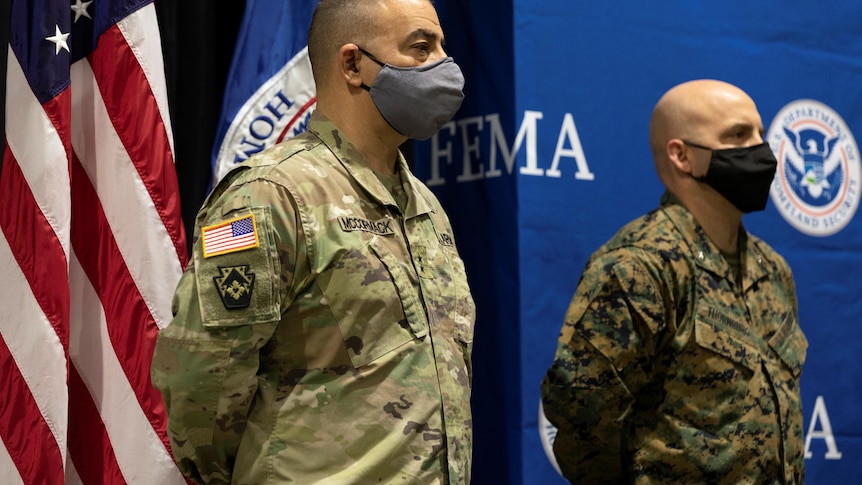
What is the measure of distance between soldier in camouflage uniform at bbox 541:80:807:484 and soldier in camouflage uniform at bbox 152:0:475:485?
0.73 meters

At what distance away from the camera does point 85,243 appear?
3033 millimetres

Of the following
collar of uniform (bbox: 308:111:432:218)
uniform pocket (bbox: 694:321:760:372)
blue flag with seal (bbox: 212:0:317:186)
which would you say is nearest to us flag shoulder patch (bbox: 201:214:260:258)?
collar of uniform (bbox: 308:111:432:218)

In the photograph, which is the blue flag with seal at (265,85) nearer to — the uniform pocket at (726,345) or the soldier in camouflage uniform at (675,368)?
the soldier in camouflage uniform at (675,368)

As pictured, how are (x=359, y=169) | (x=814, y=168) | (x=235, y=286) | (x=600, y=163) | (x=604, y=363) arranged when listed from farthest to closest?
(x=814, y=168) → (x=600, y=163) → (x=604, y=363) → (x=359, y=169) → (x=235, y=286)

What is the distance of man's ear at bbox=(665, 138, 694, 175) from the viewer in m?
3.16

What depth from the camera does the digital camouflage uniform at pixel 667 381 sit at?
111 inches

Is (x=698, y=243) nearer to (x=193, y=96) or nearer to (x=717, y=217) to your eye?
(x=717, y=217)

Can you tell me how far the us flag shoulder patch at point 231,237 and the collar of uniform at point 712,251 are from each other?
134cm

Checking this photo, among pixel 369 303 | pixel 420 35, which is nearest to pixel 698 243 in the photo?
pixel 420 35

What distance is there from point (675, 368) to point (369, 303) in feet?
3.50

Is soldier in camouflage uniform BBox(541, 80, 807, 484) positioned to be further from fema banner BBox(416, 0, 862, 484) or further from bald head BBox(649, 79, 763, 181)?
fema banner BBox(416, 0, 862, 484)

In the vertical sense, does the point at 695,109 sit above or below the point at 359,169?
above

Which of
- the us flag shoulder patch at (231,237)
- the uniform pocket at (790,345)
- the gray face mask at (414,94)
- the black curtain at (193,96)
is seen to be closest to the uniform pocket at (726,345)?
the uniform pocket at (790,345)

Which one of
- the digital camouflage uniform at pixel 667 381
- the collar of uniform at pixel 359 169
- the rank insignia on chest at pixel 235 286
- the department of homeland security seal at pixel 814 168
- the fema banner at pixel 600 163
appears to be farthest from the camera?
the department of homeland security seal at pixel 814 168
